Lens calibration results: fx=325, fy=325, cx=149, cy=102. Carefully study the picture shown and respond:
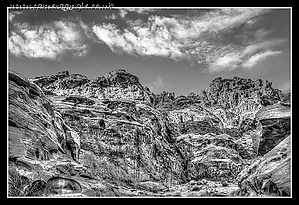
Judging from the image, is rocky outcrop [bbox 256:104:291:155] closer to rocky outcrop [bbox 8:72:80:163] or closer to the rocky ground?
the rocky ground

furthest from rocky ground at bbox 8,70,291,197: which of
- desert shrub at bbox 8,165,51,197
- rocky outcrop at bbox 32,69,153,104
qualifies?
rocky outcrop at bbox 32,69,153,104

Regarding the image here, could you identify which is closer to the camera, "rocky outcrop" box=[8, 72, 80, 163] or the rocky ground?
"rocky outcrop" box=[8, 72, 80, 163]

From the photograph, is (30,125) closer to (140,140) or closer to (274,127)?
(140,140)

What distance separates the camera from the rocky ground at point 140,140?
38.6 meters

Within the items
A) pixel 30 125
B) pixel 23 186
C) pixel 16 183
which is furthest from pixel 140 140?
pixel 16 183

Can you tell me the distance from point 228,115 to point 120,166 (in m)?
85.2

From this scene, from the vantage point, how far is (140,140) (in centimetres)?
8844

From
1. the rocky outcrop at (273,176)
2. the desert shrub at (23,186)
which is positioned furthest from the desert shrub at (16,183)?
the rocky outcrop at (273,176)

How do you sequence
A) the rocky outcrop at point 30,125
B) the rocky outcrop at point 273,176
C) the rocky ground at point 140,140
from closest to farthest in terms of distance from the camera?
the rocky outcrop at point 273,176, the rocky outcrop at point 30,125, the rocky ground at point 140,140

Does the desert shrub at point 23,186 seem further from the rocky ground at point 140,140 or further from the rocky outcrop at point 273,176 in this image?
the rocky outcrop at point 273,176

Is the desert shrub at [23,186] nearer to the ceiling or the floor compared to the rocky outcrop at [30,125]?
nearer to the floor

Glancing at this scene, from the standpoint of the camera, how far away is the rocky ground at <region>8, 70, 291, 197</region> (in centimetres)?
3859
